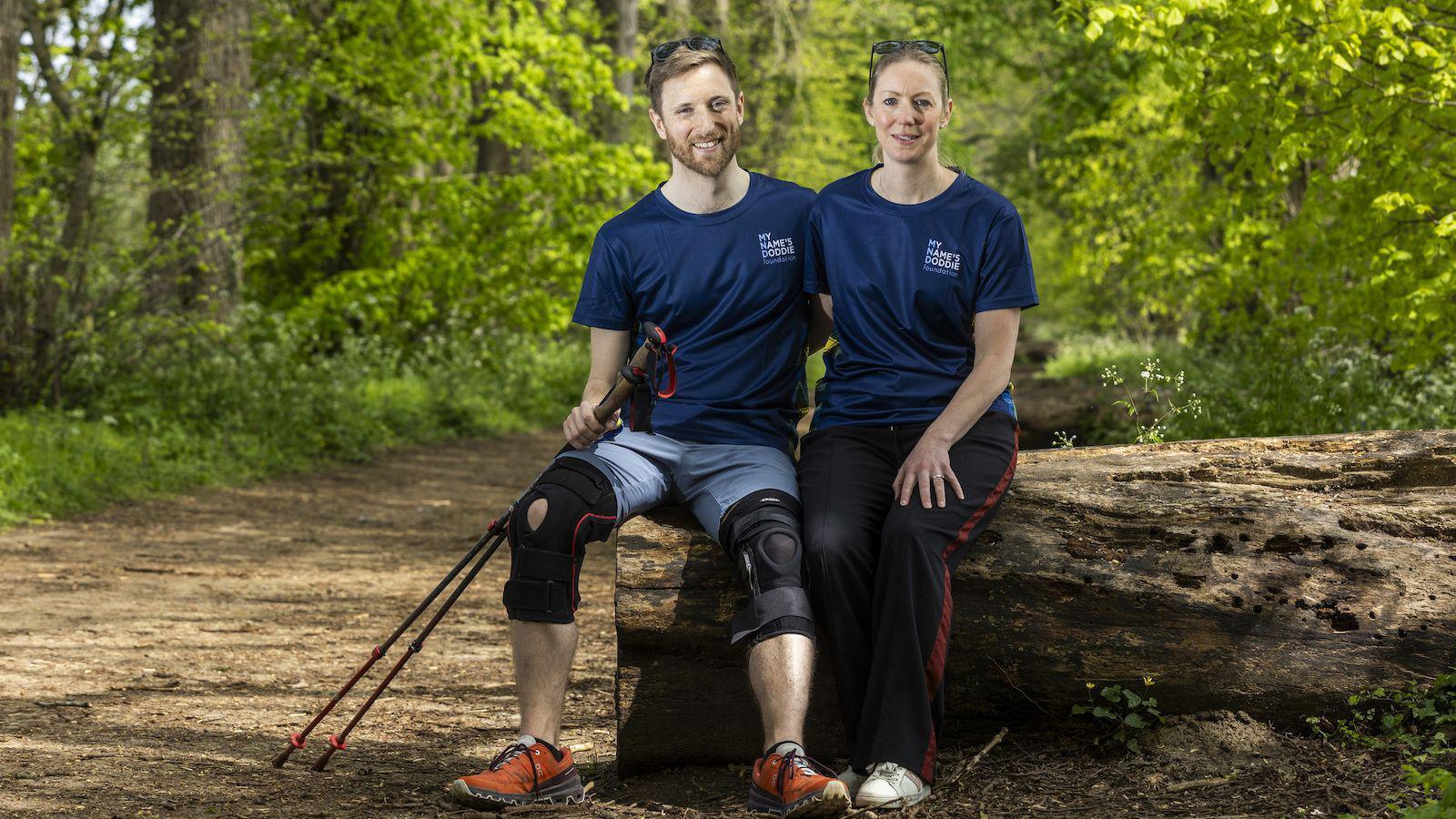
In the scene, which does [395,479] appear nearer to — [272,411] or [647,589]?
[272,411]

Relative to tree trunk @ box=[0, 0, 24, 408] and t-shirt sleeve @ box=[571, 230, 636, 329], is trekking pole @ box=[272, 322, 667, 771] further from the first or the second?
tree trunk @ box=[0, 0, 24, 408]

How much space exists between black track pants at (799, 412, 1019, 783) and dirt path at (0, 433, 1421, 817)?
250mm

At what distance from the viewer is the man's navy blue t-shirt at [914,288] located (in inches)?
151

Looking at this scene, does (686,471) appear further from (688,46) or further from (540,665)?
(688,46)

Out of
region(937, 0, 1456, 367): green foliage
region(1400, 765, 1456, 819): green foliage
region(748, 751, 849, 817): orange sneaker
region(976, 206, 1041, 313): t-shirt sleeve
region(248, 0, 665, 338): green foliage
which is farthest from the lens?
region(248, 0, 665, 338): green foliage

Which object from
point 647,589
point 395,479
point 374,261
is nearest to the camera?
point 647,589

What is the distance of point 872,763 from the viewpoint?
11.3ft

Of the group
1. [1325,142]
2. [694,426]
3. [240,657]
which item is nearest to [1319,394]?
[1325,142]

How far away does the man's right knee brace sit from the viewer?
11.8 ft

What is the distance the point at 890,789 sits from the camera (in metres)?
3.34

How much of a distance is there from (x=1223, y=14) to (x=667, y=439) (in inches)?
146

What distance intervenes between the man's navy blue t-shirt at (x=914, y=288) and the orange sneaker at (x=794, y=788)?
41.9 inches

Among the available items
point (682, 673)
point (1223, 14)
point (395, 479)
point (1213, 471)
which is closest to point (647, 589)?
point (682, 673)

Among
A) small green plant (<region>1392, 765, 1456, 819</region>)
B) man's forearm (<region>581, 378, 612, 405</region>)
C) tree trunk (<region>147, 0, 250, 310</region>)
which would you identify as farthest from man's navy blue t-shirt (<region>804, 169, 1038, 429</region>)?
tree trunk (<region>147, 0, 250, 310</region>)
